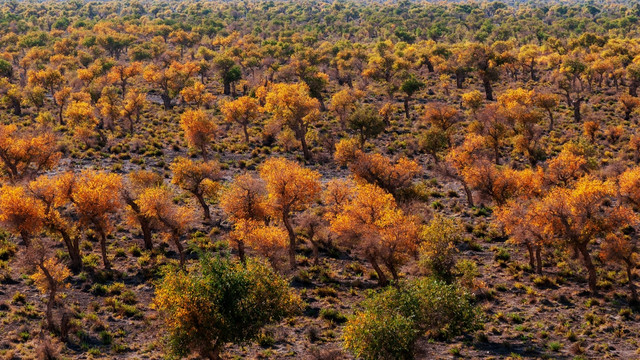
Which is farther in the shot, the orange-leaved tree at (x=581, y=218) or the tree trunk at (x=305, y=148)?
the tree trunk at (x=305, y=148)

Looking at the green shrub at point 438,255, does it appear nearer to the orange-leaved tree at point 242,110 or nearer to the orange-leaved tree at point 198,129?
the orange-leaved tree at point 198,129

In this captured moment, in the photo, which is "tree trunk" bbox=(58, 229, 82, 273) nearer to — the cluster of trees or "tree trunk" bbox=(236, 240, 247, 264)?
the cluster of trees

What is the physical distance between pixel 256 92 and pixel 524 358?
3226 inches

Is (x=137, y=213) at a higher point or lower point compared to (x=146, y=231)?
higher

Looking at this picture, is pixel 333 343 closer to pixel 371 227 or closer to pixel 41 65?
pixel 371 227

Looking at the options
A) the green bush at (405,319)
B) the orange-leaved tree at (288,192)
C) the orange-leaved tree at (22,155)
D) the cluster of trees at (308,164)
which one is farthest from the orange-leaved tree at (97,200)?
the green bush at (405,319)

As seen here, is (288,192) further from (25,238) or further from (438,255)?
(25,238)

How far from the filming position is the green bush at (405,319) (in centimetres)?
2953

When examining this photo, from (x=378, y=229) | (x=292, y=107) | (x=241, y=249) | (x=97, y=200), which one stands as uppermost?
(x=292, y=107)

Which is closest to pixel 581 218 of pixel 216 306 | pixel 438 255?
pixel 438 255

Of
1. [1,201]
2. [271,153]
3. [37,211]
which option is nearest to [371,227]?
[37,211]

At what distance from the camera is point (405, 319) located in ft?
100

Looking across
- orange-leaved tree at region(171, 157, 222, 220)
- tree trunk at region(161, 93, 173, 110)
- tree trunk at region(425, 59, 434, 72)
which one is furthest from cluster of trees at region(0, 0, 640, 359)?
tree trunk at region(161, 93, 173, 110)

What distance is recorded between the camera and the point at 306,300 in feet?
147
